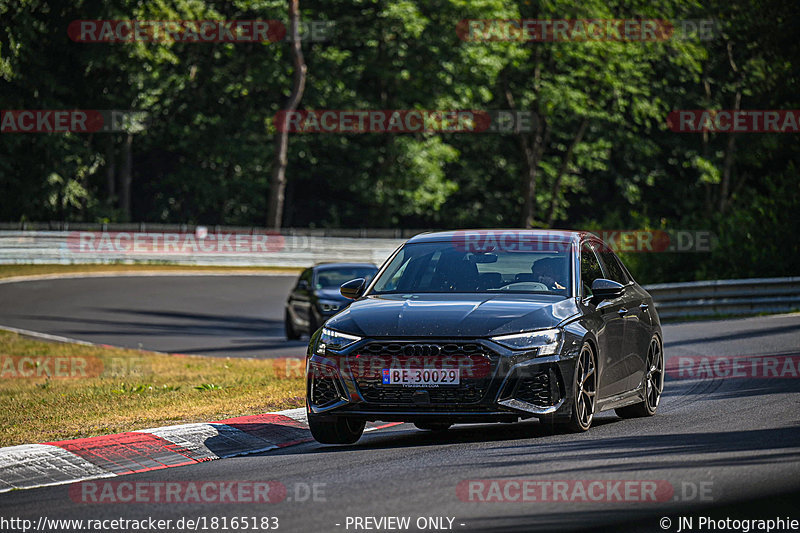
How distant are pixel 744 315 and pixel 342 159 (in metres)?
39.4

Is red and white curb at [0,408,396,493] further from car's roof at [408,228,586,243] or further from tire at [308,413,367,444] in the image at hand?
car's roof at [408,228,586,243]

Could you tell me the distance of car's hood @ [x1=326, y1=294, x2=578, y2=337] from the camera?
8.87 m

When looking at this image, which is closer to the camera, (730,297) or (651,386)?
(651,386)

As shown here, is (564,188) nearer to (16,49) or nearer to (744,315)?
(16,49)

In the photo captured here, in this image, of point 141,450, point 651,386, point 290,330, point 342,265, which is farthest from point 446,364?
point 342,265

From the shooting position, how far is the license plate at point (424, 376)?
348 inches

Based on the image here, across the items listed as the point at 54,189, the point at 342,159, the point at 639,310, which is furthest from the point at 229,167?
the point at 639,310

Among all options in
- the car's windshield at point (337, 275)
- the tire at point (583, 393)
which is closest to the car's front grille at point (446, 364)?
the tire at point (583, 393)

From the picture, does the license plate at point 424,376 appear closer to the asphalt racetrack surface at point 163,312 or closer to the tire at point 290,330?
the asphalt racetrack surface at point 163,312

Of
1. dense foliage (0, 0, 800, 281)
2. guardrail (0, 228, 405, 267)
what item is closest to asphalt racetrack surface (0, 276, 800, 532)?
guardrail (0, 228, 405, 267)

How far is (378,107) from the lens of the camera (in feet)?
200

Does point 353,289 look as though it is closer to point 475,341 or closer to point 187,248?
point 475,341

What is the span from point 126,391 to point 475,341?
718 cm

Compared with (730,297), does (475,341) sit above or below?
above
